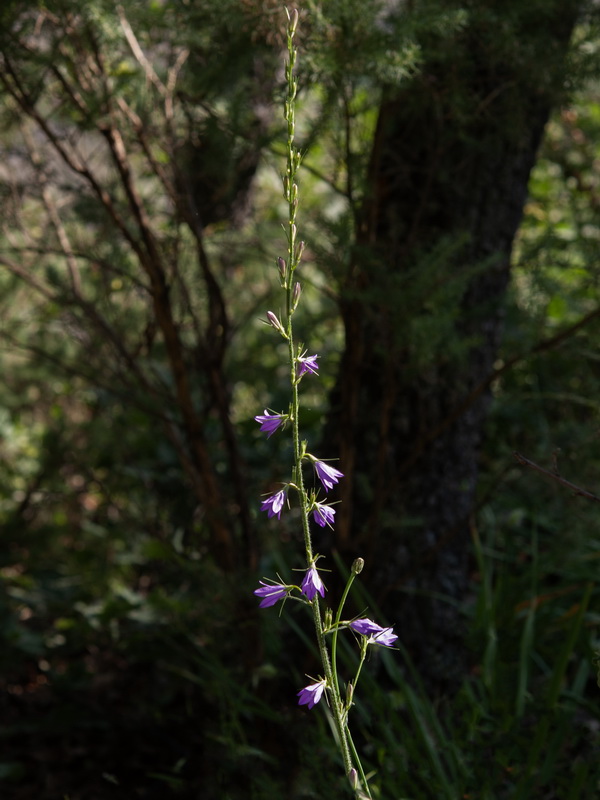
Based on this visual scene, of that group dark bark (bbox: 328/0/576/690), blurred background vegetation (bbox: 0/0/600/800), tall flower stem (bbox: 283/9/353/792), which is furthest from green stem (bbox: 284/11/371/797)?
dark bark (bbox: 328/0/576/690)

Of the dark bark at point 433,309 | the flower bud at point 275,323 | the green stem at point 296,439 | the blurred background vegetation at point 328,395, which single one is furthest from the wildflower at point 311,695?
the dark bark at point 433,309

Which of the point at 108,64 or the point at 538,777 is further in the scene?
the point at 108,64

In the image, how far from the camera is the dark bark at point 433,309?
208cm

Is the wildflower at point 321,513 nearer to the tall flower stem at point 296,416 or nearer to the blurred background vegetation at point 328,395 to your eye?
the tall flower stem at point 296,416

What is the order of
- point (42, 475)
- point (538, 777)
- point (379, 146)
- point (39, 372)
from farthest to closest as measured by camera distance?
point (39, 372), point (42, 475), point (379, 146), point (538, 777)

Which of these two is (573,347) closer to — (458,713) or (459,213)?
(459,213)

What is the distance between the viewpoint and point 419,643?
2414mm

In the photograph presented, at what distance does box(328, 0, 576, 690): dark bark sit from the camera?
6.81ft

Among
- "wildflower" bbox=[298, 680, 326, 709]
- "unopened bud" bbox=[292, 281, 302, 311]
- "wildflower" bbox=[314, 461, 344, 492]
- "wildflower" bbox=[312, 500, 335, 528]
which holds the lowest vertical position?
"wildflower" bbox=[298, 680, 326, 709]

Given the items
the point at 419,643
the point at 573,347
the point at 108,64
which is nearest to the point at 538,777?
the point at 419,643

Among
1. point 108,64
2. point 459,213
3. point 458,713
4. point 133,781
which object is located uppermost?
point 108,64

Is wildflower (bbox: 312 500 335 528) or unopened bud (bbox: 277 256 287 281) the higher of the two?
unopened bud (bbox: 277 256 287 281)

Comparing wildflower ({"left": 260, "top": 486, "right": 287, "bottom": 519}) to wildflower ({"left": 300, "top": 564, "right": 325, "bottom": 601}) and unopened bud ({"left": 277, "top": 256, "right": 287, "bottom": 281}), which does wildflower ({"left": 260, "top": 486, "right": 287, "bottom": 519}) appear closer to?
wildflower ({"left": 300, "top": 564, "right": 325, "bottom": 601})

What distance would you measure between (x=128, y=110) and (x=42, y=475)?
1.95m
